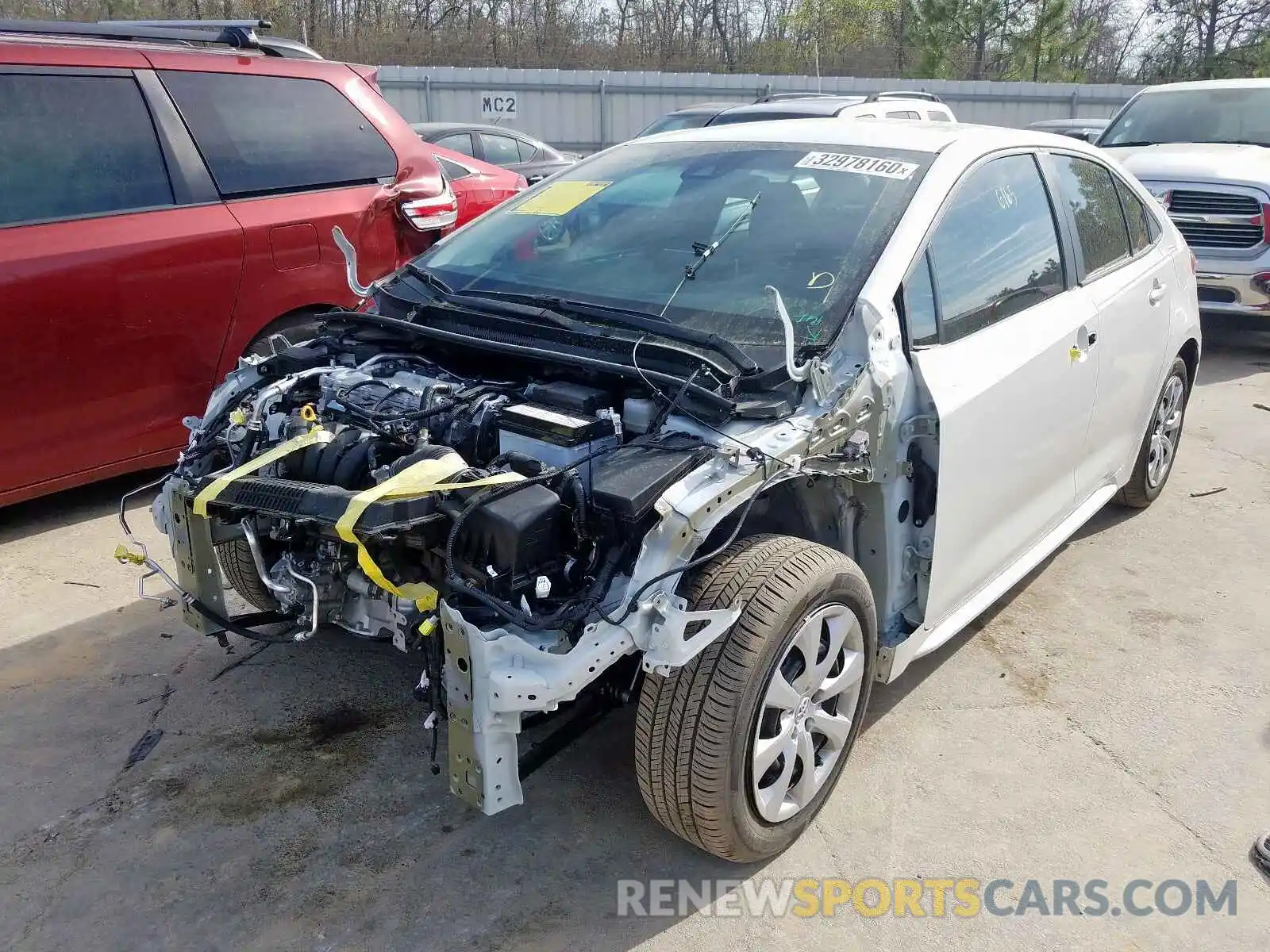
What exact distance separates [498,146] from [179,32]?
6807mm

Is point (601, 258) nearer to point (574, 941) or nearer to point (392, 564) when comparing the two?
point (392, 564)

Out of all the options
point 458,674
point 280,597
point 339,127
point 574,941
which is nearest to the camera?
point 458,674

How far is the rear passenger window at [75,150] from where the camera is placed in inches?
165

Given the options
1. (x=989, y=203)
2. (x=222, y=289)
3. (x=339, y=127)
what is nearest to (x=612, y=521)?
(x=989, y=203)

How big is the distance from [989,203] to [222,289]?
3.30 meters

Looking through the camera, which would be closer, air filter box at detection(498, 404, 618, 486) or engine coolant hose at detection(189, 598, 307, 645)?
air filter box at detection(498, 404, 618, 486)

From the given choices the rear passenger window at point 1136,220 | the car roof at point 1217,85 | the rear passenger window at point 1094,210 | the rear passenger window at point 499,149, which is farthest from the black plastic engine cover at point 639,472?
the rear passenger window at point 499,149

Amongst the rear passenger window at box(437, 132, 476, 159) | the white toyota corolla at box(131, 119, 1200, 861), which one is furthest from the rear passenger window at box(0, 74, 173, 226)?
the rear passenger window at box(437, 132, 476, 159)

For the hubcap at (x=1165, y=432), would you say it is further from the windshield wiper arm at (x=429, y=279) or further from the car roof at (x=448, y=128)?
the car roof at (x=448, y=128)

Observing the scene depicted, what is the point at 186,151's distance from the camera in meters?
4.68

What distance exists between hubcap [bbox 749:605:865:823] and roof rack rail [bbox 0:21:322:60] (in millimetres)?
4281

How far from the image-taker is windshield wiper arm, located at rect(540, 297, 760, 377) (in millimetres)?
2723

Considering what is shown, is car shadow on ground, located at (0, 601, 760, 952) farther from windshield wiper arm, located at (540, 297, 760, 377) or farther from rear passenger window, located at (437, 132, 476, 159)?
rear passenger window, located at (437, 132, 476, 159)

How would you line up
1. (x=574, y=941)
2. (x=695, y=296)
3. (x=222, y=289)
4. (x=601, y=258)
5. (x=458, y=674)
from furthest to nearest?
(x=222, y=289), (x=601, y=258), (x=695, y=296), (x=574, y=941), (x=458, y=674)
